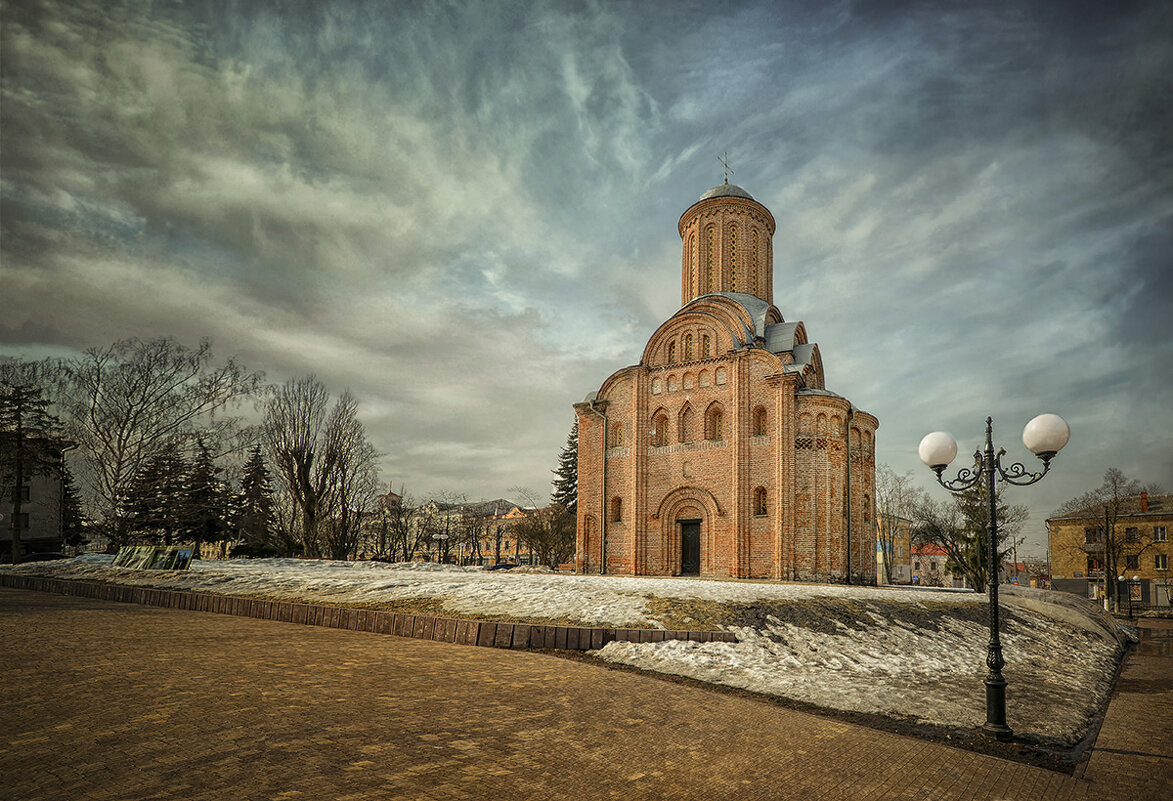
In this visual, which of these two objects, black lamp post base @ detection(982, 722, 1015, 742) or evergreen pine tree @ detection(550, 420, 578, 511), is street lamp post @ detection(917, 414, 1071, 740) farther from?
evergreen pine tree @ detection(550, 420, 578, 511)

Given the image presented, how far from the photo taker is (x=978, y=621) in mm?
16047

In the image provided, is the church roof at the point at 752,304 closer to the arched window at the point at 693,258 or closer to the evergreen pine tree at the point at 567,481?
the arched window at the point at 693,258

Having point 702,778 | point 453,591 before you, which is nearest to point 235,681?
point 702,778

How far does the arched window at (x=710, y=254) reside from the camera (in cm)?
3372

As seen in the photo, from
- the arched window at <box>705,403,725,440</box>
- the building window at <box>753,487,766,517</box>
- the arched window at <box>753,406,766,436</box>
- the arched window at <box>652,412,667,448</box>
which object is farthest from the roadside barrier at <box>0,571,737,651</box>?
the arched window at <box>652,412,667,448</box>

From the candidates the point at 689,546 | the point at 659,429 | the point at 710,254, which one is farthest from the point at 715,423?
the point at 710,254

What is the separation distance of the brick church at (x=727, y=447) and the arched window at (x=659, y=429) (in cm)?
5

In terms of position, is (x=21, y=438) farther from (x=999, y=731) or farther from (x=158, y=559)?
(x=999, y=731)

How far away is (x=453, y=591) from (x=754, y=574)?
16.8 m

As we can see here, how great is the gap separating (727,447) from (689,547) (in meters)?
4.66

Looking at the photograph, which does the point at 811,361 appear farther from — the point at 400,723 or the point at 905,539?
the point at 905,539

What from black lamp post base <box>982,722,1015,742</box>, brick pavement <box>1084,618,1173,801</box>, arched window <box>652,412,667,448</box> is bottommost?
brick pavement <box>1084,618,1173,801</box>

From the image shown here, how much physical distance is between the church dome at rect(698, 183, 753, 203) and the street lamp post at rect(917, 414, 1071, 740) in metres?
27.6

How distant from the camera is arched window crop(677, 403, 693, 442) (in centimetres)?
2981
